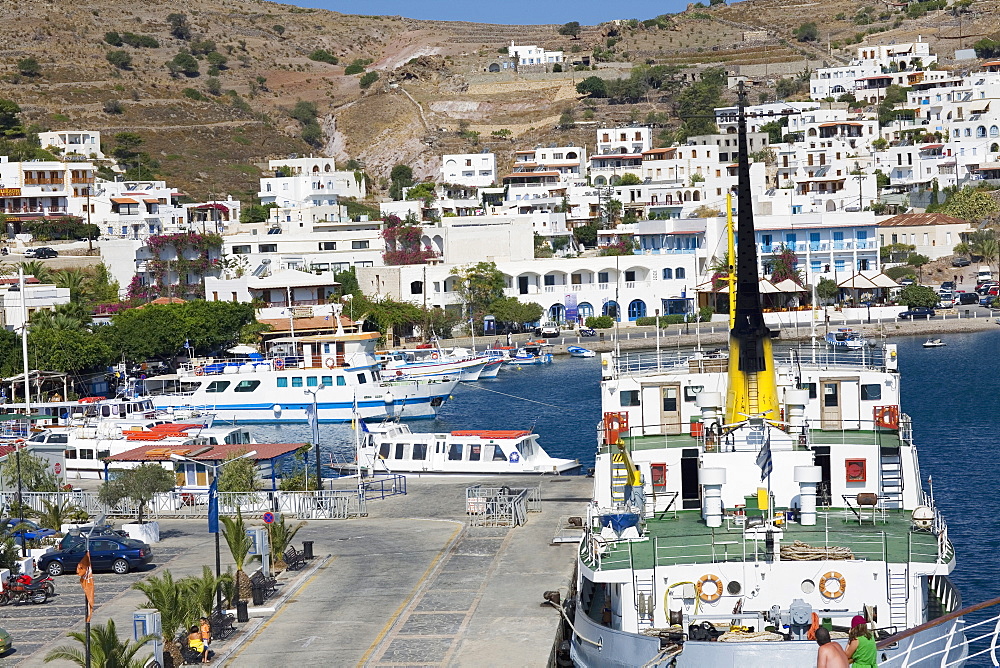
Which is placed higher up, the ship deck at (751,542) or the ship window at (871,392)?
the ship window at (871,392)

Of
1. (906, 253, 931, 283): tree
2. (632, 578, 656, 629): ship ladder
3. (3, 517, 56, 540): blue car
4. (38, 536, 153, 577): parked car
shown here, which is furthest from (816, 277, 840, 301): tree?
(632, 578, 656, 629): ship ladder

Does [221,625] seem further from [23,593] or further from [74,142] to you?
[74,142]

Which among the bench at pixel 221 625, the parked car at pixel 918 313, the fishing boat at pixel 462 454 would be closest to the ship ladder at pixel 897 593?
the bench at pixel 221 625

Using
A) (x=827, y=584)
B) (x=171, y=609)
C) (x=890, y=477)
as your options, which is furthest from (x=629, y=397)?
(x=171, y=609)

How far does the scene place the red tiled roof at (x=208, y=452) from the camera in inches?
1975

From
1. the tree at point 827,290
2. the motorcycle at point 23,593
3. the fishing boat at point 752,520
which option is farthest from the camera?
the tree at point 827,290

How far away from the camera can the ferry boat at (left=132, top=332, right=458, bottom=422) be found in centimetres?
8144

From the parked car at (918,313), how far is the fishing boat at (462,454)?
6071 centimetres

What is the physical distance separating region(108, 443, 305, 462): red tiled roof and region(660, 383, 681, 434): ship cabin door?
16.1 meters

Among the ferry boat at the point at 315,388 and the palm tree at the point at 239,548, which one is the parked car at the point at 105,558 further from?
the ferry boat at the point at 315,388

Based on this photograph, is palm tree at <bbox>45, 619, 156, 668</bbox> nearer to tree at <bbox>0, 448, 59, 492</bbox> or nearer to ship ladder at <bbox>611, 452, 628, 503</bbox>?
ship ladder at <bbox>611, 452, 628, 503</bbox>

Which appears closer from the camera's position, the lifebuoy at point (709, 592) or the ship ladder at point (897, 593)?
the ship ladder at point (897, 593)

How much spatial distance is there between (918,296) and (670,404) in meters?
77.9

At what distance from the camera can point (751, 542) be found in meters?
28.5
